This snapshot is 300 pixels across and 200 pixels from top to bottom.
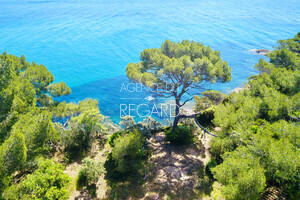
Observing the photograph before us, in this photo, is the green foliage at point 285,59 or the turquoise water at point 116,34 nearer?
the green foliage at point 285,59

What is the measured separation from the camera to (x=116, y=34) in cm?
5297

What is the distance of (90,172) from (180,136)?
9.39m

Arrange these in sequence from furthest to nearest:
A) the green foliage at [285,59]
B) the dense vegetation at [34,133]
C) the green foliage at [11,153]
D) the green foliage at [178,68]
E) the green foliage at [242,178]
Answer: the green foliage at [285,59] → the green foliage at [178,68] → the dense vegetation at [34,133] → the green foliage at [11,153] → the green foliage at [242,178]

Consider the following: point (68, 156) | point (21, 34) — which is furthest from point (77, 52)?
point (68, 156)

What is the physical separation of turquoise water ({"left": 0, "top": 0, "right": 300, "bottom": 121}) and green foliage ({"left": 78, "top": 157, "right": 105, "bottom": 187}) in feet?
37.6

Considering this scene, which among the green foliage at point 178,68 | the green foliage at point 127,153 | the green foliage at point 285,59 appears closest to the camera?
the green foliage at point 127,153

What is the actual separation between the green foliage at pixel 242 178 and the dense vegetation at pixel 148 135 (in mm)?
47

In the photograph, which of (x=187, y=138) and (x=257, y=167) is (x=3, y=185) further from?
(x=187, y=138)

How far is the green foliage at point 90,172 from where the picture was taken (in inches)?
618

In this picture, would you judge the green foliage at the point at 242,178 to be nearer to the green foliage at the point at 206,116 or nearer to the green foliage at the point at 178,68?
the green foliage at the point at 178,68

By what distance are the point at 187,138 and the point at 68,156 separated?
11.8 meters

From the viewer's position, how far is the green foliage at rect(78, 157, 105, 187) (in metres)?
15.7

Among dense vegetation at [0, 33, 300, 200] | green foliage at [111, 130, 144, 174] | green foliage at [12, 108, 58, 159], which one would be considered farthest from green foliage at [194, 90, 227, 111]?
green foliage at [12, 108, 58, 159]

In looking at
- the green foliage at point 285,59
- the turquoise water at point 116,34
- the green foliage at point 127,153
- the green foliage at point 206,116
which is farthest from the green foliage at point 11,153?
the green foliage at point 285,59
